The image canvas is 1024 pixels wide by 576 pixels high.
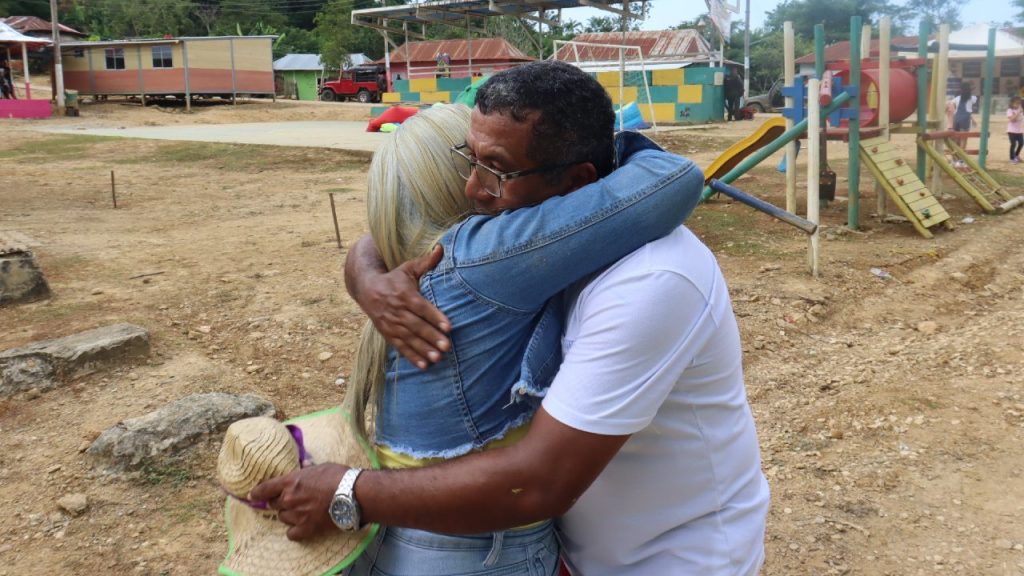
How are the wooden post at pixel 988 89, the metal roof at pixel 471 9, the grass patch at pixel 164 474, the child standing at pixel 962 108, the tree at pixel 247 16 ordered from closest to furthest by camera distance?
the grass patch at pixel 164 474 → the wooden post at pixel 988 89 → the child standing at pixel 962 108 → the metal roof at pixel 471 9 → the tree at pixel 247 16

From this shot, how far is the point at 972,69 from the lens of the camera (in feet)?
114

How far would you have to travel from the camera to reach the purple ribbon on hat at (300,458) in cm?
140

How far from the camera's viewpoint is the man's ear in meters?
1.42

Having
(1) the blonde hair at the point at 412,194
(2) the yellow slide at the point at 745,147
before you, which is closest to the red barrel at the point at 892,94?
(2) the yellow slide at the point at 745,147

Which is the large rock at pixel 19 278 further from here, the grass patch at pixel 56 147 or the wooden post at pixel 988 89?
the grass patch at pixel 56 147

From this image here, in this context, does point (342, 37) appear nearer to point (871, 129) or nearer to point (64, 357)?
point (871, 129)

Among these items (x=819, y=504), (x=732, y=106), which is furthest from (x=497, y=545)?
(x=732, y=106)

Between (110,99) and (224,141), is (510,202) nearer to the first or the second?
(224,141)

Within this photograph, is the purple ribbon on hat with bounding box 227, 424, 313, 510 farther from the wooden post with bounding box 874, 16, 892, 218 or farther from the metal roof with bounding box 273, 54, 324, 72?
the metal roof with bounding box 273, 54, 324, 72

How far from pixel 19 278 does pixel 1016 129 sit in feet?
48.0

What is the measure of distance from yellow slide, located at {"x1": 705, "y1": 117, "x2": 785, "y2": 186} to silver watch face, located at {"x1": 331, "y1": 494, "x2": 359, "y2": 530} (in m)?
7.15

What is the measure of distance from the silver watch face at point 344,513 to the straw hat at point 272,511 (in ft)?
0.17

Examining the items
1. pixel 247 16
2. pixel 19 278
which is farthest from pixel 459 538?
pixel 247 16

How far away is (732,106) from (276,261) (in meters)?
20.8
